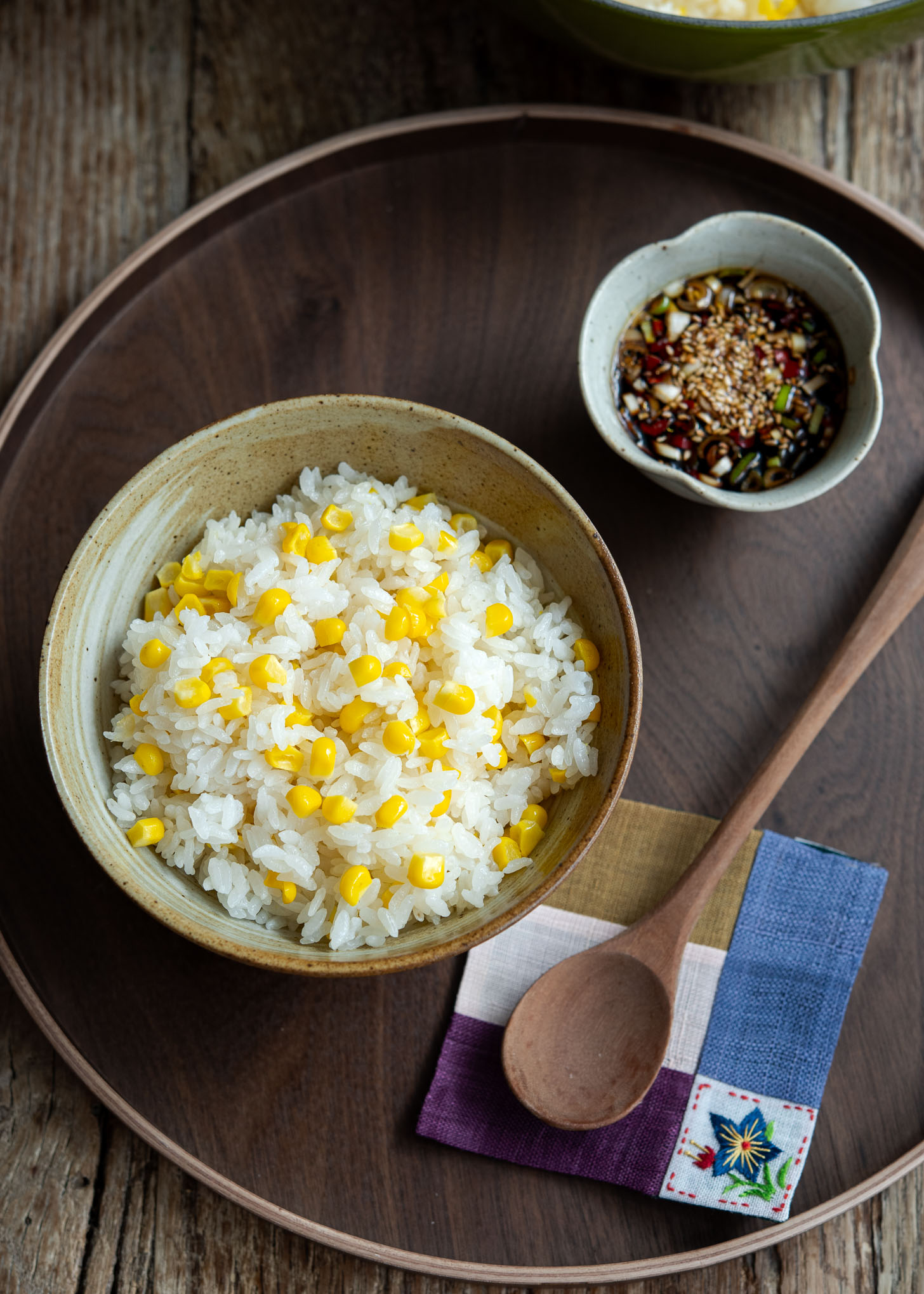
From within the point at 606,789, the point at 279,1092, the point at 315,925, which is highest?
the point at 606,789

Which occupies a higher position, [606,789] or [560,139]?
[560,139]

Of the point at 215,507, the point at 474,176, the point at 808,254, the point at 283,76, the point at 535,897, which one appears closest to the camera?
the point at 535,897

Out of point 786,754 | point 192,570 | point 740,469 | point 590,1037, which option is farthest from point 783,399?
point 590,1037

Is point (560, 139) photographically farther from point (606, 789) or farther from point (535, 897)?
point (535, 897)

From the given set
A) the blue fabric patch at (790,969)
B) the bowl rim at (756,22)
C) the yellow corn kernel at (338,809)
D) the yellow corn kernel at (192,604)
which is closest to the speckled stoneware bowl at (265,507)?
the yellow corn kernel at (192,604)

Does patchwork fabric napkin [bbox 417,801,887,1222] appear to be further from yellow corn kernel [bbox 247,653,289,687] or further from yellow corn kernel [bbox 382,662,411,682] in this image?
yellow corn kernel [bbox 247,653,289,687]

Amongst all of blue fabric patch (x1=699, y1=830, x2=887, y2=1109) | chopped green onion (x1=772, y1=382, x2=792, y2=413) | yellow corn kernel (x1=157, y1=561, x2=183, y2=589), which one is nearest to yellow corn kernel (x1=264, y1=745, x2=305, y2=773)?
yellow corn kernel (x1=157, y1=561, x2=183, y2=589)

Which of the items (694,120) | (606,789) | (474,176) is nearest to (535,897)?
(606,789)

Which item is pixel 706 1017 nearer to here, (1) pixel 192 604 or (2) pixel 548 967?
(2) pixel 548 967
